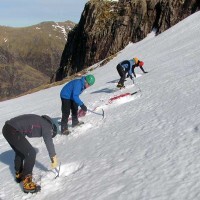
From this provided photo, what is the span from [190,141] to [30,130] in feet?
11.7

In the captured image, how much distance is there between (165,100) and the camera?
13.5m

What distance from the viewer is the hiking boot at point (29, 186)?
7812 mm

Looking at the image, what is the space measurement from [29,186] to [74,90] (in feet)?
14.1

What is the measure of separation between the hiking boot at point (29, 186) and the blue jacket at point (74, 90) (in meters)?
4.11

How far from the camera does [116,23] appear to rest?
61.8 meters

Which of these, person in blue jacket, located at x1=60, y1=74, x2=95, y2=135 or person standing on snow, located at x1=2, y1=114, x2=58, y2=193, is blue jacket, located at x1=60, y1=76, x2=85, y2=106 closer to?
person in blue jacket, located at x1=60, y1=74, x2=95, y2=135

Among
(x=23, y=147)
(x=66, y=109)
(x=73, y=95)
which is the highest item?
(x=73, y=95)

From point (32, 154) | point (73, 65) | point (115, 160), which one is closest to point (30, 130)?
point (32, 154)

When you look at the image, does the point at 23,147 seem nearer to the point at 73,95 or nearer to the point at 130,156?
the point at 130,156

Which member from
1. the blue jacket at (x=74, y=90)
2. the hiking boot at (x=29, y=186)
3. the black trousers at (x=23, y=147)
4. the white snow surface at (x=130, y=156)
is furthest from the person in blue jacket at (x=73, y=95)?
the hiking boot at (x=29, y=186)

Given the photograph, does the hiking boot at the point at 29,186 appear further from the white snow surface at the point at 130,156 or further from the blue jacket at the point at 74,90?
the blue jacket at the point at 74,90

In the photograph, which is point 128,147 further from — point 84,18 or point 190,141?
point 84,18

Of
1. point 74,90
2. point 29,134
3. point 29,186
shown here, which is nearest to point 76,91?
point 74,90

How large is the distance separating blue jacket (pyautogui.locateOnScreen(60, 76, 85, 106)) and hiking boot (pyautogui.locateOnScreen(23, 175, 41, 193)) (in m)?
4.11
